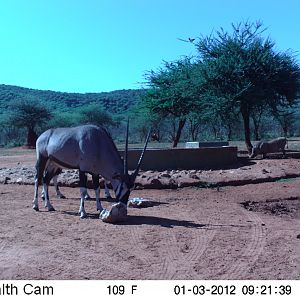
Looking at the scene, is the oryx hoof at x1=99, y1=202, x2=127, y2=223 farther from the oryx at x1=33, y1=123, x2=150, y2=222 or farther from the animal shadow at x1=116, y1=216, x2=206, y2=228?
the oryx at x1=33, y1=123, x2=150, y2=222

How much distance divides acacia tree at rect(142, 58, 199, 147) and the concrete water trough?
6.47 metres

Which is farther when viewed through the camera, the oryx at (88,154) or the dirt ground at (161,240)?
the oryx at (88,154)

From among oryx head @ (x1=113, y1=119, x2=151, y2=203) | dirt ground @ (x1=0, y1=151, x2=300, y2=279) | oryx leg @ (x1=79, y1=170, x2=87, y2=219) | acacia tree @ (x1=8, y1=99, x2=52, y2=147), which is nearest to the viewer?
dirt ground @ (x1=0, y1=151, x2=300, y2=279)

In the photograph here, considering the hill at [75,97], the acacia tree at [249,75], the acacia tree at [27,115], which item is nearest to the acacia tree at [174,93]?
the acacia tree at [249,75]

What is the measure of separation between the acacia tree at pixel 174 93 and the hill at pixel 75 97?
174 ft

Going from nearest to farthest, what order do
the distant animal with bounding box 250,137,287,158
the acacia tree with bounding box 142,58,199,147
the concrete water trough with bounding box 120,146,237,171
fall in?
the concrete water trough with bounding box 120,146,237,171, the distant animal with bounding box 250,137,287,158, the acacia tree with bounding box 142,58,199,147

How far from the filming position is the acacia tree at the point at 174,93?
88.8 feet

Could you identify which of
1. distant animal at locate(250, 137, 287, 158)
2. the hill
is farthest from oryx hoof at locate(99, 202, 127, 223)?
the hill

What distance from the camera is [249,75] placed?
2514cm

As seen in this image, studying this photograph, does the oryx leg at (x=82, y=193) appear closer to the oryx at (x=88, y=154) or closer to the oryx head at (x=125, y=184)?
the oryx at (x=88, y=154)

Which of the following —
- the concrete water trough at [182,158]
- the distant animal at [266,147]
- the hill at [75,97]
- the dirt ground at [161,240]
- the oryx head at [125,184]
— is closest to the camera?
the dirt ground at [161,240]

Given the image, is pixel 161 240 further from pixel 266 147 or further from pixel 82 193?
pixel 266 147

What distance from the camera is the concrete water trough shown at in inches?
749

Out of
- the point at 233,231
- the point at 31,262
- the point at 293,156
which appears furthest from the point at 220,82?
the point at 31,262
